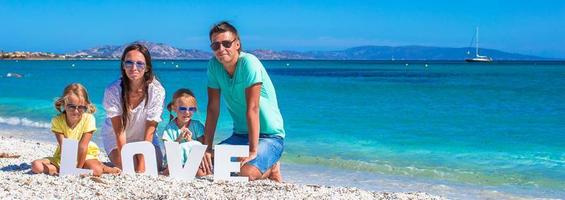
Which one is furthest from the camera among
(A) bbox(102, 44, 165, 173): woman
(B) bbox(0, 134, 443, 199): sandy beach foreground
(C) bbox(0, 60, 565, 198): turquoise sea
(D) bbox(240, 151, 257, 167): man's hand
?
(C) bbox(0, 60, 565, 198): turquoise sea

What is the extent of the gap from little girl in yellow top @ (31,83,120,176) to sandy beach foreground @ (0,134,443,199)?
17 centimetres

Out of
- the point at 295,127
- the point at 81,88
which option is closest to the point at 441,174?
the point at 81,88

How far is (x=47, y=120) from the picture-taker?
18.3 meters

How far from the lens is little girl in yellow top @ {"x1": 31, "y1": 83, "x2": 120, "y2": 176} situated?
684 cm

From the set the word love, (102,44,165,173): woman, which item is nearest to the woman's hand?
the word love

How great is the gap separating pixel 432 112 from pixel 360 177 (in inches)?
544

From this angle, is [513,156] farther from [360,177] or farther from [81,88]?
[81,88]

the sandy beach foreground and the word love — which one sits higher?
the word love

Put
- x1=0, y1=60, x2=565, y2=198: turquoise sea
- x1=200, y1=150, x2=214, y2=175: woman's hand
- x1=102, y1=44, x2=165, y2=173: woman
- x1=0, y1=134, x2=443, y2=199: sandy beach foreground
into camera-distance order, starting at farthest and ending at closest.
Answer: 1. x1=0, y1=60, x2=565, y2=198: turquoise sea
2. x1=200, y1=150, x2=214, y2=175: woman's hand
3. x1=102, y1=44, x2=165, y2=173: woman
4. x1=0, y1=134, x2=443, y2=199: sandy beach foreground

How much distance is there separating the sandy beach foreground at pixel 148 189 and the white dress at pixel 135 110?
56 centimetres

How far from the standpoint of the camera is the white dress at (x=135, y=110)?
7023 millimetres

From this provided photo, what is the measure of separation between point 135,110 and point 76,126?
57 centimetres

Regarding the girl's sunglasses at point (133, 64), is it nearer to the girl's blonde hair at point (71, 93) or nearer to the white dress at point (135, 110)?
the white dress at point (135, 110)

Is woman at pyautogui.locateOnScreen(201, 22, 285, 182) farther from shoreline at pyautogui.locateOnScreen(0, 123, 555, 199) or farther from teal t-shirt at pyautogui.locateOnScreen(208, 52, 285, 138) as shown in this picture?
shoreline at pyautogui.locateOnScreen(0, 123, 555, 199)
